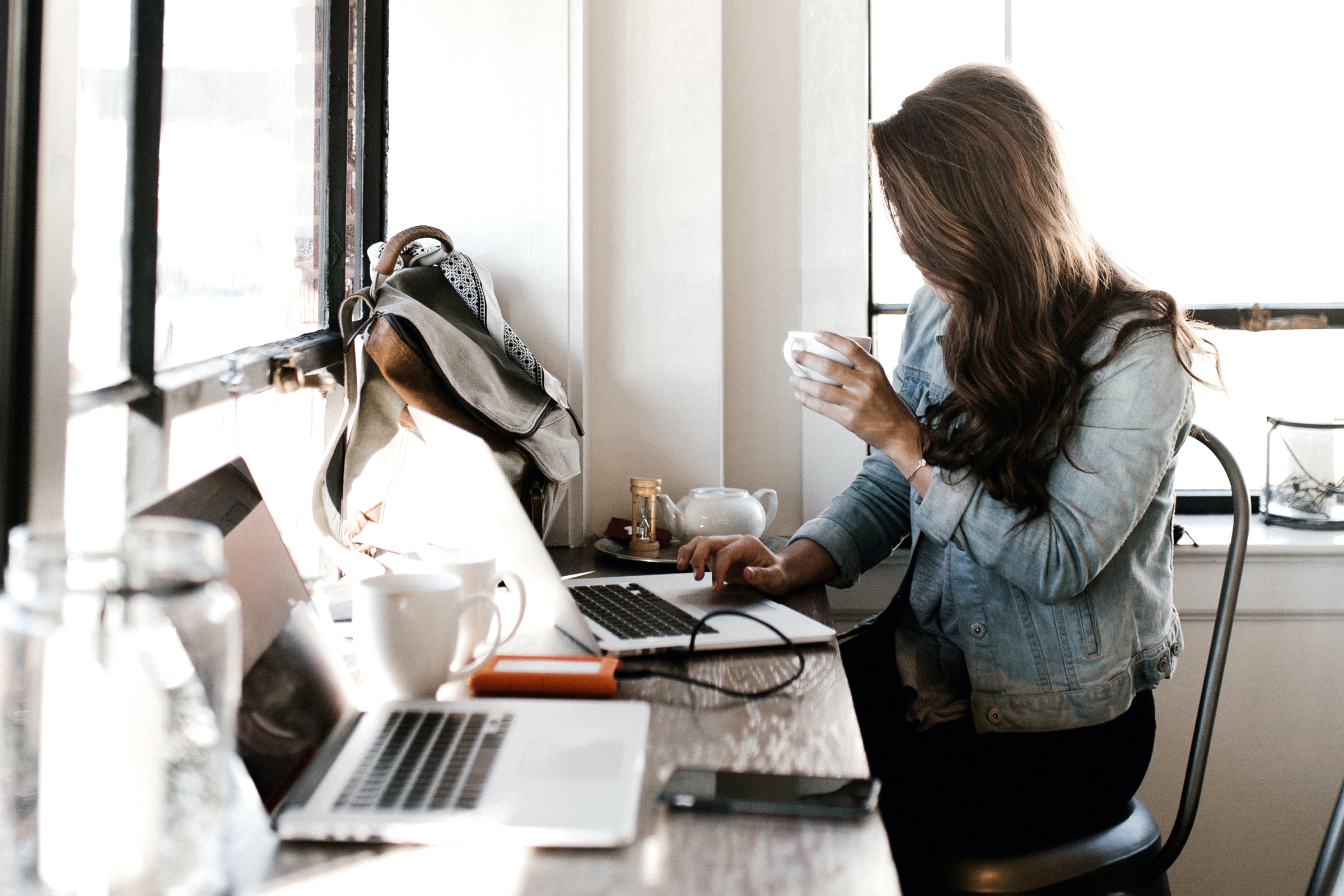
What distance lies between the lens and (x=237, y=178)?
1.49m

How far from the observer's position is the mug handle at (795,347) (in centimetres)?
145

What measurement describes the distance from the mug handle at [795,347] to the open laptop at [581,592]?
0.97 ft

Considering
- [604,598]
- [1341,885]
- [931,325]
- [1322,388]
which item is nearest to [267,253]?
[604,598]

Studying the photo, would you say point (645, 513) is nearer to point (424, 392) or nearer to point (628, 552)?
point (628, 552)

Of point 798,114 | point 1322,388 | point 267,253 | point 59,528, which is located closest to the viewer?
point 59,528

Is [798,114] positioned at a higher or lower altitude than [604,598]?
higher

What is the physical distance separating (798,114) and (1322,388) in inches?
50.9

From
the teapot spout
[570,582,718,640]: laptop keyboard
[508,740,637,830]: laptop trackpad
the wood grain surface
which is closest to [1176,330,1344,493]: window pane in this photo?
the teapot spout

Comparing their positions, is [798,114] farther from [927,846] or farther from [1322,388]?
[927,846]

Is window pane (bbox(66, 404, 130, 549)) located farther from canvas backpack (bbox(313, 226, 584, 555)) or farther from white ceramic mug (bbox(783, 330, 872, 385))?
white ceramic mug (bbox(783, 330, 872, 385))

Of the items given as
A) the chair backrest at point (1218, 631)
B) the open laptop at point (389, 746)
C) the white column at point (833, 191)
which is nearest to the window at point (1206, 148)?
the white column at point (833, 191)

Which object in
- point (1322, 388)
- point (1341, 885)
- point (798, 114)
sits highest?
point (798, 114)

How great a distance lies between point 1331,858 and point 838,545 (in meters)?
0.72

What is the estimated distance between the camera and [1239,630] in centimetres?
215
